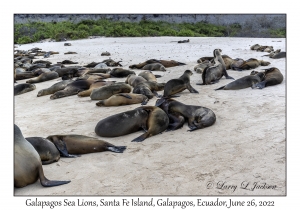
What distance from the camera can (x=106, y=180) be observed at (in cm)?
311

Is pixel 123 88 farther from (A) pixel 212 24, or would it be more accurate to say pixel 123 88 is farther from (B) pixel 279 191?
(A) pixel 212 24

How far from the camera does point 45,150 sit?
140 inches

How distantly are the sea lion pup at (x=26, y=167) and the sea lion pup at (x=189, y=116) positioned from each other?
184cm

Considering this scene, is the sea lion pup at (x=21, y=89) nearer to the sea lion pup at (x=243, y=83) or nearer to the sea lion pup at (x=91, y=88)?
the sea lion pup at (x=91, y=88)

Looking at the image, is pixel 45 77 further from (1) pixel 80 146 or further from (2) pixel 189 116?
(1) pixel 80 146

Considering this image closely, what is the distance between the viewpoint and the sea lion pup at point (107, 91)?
6.31 meters

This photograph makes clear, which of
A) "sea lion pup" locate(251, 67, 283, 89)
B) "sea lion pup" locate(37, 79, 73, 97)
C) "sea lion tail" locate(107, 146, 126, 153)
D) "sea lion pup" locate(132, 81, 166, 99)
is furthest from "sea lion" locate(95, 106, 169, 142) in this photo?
"sea lion pup" locate(37, 79, 73, 97)

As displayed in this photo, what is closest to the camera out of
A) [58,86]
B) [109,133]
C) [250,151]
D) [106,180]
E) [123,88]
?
[106,180]

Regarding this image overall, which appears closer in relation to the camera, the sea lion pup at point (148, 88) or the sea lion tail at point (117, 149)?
the sea lion tail at point (117, 149)

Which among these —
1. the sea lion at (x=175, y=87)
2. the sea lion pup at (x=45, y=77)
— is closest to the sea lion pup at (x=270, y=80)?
the sea lion at (x=175, y=87)

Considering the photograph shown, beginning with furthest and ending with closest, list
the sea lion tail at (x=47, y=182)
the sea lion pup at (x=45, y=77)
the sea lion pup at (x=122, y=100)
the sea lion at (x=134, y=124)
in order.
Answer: the sea lion pup at (x=45, y=77)
the sea lion pup at (x=122, y=100)
the sea lion at (x=134, y=124)
the sea lion tail at (x=47, y=182)
